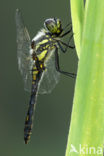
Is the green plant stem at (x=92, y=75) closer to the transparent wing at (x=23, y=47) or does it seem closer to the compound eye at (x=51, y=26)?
the compound eye at (x=51, y=26)

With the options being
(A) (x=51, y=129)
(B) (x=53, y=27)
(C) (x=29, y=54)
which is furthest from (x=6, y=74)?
(B) (x=53, y=27)

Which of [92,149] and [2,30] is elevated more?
[2,30]

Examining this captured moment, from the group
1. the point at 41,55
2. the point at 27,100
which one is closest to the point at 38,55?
the point at 41,55

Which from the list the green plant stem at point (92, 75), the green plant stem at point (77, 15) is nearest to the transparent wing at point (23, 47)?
the green plant stem at point (77, 15)

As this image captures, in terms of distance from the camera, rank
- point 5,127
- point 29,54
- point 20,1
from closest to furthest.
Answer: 1. point 29,54
2. point 5,127
3. point 20,1

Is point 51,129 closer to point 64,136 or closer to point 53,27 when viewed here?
point 64,136

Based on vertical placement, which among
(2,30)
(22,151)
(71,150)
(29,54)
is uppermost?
(2,30)

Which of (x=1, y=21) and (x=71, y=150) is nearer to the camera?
(x=71, y=150)

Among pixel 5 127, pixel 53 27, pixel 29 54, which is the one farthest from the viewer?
pixel 5 127
